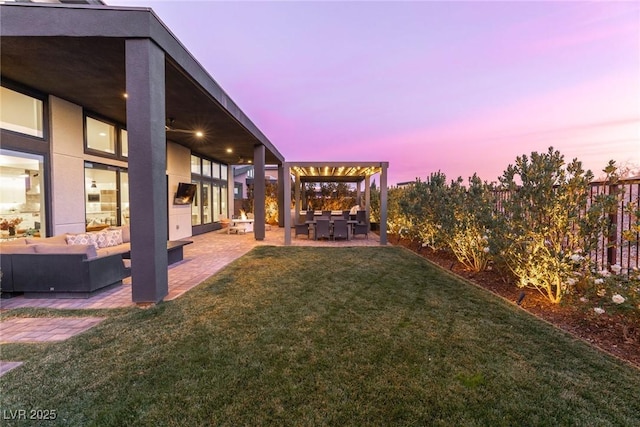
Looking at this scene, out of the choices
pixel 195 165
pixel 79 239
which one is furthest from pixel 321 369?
pixel 195 165

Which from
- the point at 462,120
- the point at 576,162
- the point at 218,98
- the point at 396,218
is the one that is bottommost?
the point at 396,218

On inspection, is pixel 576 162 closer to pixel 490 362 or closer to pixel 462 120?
pixel 490 362

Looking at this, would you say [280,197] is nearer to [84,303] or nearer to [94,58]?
[94,58]

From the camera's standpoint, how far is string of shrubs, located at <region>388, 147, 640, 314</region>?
3.18 metres

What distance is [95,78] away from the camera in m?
5.02

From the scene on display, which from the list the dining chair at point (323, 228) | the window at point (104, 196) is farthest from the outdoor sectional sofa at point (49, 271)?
the dining chair at point (323, 228)

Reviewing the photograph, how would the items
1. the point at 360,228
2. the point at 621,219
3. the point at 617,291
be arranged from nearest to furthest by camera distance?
the point at 617,291 < the point at 621,219 < the point at 360,228

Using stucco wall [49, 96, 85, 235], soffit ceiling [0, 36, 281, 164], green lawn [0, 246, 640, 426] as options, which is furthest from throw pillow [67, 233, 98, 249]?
soffit ceiling [0, 36, 281, 164]

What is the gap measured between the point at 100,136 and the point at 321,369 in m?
8.59

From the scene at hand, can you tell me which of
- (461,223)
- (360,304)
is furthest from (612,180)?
(360,304)

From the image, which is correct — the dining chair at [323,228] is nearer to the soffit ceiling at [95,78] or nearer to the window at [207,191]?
the soffit ceiling at [95,78]

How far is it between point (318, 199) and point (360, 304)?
588 inches

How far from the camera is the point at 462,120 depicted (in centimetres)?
1445

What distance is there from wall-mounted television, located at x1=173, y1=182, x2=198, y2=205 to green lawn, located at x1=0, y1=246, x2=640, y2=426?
740cm
